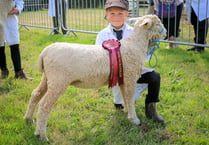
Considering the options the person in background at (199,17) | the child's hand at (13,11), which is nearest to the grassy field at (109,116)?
the child's hand at (13,11)

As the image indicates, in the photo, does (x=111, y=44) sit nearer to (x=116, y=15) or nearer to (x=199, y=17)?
(x=116, y=15)

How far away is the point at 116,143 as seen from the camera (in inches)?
113

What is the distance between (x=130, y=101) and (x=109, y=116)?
484 millimetres

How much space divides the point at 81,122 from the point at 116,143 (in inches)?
25.8

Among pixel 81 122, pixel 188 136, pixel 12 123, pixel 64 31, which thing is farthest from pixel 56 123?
pixel 64 31

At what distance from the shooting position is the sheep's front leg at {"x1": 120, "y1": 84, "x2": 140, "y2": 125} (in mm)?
3096

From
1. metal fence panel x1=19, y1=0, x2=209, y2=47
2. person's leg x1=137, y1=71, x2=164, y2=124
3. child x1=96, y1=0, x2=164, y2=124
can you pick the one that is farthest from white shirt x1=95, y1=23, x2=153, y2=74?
metal fence panel x1=19, y1=0, x2=209, y2=47

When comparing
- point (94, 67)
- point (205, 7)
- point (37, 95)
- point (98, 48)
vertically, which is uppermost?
point (205, 7)

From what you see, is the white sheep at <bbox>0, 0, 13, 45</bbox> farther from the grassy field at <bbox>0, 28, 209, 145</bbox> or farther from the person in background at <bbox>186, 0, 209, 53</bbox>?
the person in background at <bbox>186, 0, 209, 53</bbox>

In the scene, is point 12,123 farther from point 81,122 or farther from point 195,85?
point 195,85

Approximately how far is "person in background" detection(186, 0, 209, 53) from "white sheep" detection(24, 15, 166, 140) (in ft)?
11.1

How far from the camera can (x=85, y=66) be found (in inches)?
108

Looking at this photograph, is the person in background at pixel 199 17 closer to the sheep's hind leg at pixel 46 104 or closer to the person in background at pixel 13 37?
the person in background at pixel 13 37

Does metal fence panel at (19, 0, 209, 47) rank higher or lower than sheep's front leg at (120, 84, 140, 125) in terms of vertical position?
higher
